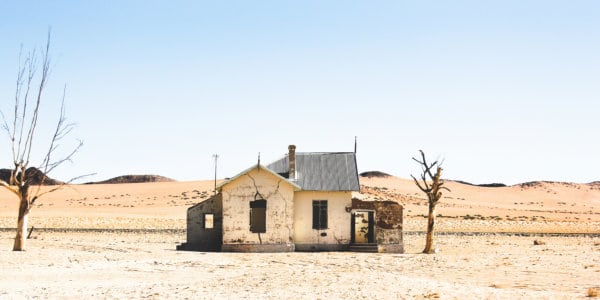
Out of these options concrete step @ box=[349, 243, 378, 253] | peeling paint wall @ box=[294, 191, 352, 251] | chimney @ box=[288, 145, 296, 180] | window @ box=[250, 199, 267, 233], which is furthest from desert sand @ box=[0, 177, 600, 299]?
chimney @ box=[288, 145, 296, 180]

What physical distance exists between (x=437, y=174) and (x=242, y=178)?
8.76 meters

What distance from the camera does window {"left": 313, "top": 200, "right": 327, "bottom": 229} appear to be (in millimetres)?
30250

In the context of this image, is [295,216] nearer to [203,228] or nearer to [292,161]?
[292,161]

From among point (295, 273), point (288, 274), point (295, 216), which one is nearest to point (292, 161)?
point (295, 216)

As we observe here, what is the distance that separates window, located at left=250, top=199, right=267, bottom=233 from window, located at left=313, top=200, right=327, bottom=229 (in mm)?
2242

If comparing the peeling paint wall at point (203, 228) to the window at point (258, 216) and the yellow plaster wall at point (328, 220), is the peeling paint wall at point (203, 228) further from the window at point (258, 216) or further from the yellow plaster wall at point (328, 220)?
the yellow plaster wall at point (328, 220)

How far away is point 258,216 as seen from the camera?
3288 cm

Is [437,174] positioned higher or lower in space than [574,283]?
higher

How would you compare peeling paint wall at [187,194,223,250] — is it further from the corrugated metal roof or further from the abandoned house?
the corrugated metal roof

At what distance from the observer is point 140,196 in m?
101

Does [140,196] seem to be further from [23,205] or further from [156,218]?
[23,205]

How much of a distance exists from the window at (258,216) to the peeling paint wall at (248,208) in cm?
16

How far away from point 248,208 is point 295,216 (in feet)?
7.11

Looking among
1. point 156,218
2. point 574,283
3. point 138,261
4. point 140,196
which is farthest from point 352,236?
point 140,196
